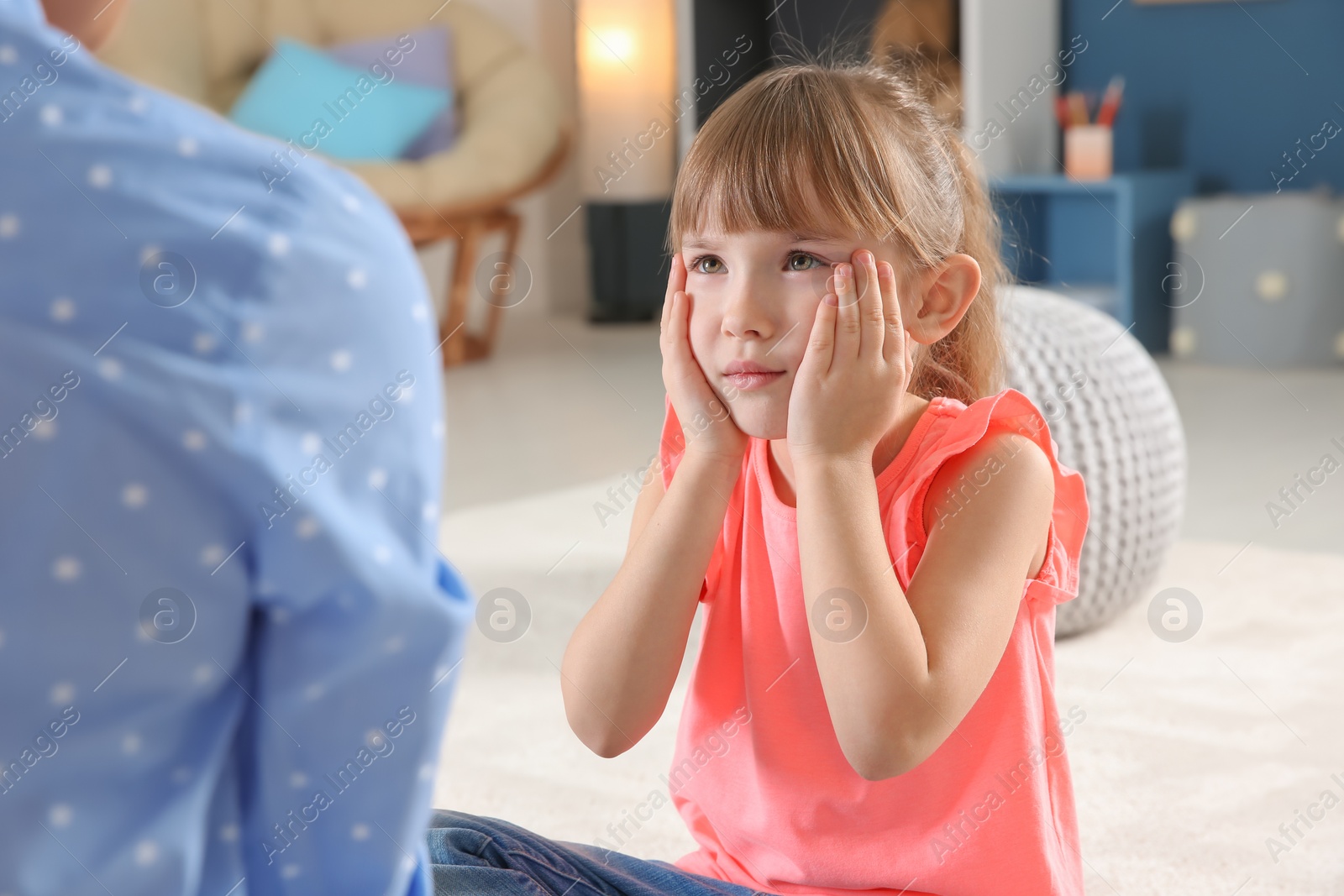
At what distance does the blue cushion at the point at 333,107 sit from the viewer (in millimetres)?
3727

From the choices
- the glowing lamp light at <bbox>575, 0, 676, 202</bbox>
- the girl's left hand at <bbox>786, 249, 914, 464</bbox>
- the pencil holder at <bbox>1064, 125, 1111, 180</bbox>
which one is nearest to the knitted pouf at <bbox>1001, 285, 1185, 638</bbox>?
the girl's left hand at <bbox>786, 249, 914, 464</bbox>

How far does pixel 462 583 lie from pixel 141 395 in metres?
0.09

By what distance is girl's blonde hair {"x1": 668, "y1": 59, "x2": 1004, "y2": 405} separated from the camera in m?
0.64

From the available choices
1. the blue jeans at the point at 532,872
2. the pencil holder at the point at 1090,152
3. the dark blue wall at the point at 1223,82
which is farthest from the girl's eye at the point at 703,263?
the dark blue wall at the point at 1223,82

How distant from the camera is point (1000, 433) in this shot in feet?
2.18

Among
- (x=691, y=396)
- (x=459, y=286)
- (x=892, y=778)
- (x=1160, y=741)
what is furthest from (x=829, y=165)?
(x=459, y=286)

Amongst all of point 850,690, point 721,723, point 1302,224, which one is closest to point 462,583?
point 850,690

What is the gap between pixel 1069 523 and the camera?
732mm

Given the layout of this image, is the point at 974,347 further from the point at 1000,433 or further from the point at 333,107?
the point at 333,107

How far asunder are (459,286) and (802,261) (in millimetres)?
2965

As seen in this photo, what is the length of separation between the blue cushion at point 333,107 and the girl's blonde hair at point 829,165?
3.22 meters

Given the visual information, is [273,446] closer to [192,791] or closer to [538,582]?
[192,791]

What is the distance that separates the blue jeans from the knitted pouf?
894 mm

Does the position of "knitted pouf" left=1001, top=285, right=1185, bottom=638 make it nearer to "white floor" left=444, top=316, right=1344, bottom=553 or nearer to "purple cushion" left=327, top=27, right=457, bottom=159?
"white floor" left=444, top=316, right=1344, bottom=553
